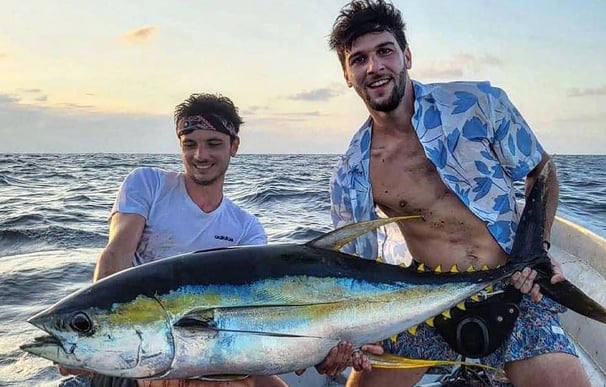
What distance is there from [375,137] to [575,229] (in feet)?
8.89

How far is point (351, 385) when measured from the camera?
380 centimetres

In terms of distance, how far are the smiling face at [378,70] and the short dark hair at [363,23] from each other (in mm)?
49

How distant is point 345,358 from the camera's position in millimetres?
2682

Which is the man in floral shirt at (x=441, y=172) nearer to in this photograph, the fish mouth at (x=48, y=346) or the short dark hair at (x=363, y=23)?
the short dark hair at (x=363, y=23)

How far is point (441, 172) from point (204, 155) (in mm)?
1465

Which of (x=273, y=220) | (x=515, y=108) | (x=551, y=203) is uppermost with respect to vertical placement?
(x=515, y=108)

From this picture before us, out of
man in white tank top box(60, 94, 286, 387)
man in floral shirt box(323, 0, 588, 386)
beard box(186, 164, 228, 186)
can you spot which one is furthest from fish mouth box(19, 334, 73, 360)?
man in floral shirt box(323, 0, 588, 386)

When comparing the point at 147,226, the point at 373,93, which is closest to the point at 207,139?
the point at 147,226

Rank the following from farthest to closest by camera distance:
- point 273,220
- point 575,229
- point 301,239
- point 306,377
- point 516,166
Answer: point 273,220 → point 301,239 → point 575,229 → point 306,377 → point 516,166

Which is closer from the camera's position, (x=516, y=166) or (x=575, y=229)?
(x=516, y=166)

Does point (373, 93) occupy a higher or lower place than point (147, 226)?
higher

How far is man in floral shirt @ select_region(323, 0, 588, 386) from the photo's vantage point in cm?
351

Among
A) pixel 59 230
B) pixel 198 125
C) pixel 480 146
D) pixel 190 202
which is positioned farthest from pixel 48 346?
pixel 59 230

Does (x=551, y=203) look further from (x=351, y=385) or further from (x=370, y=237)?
(x=351, y=385)
